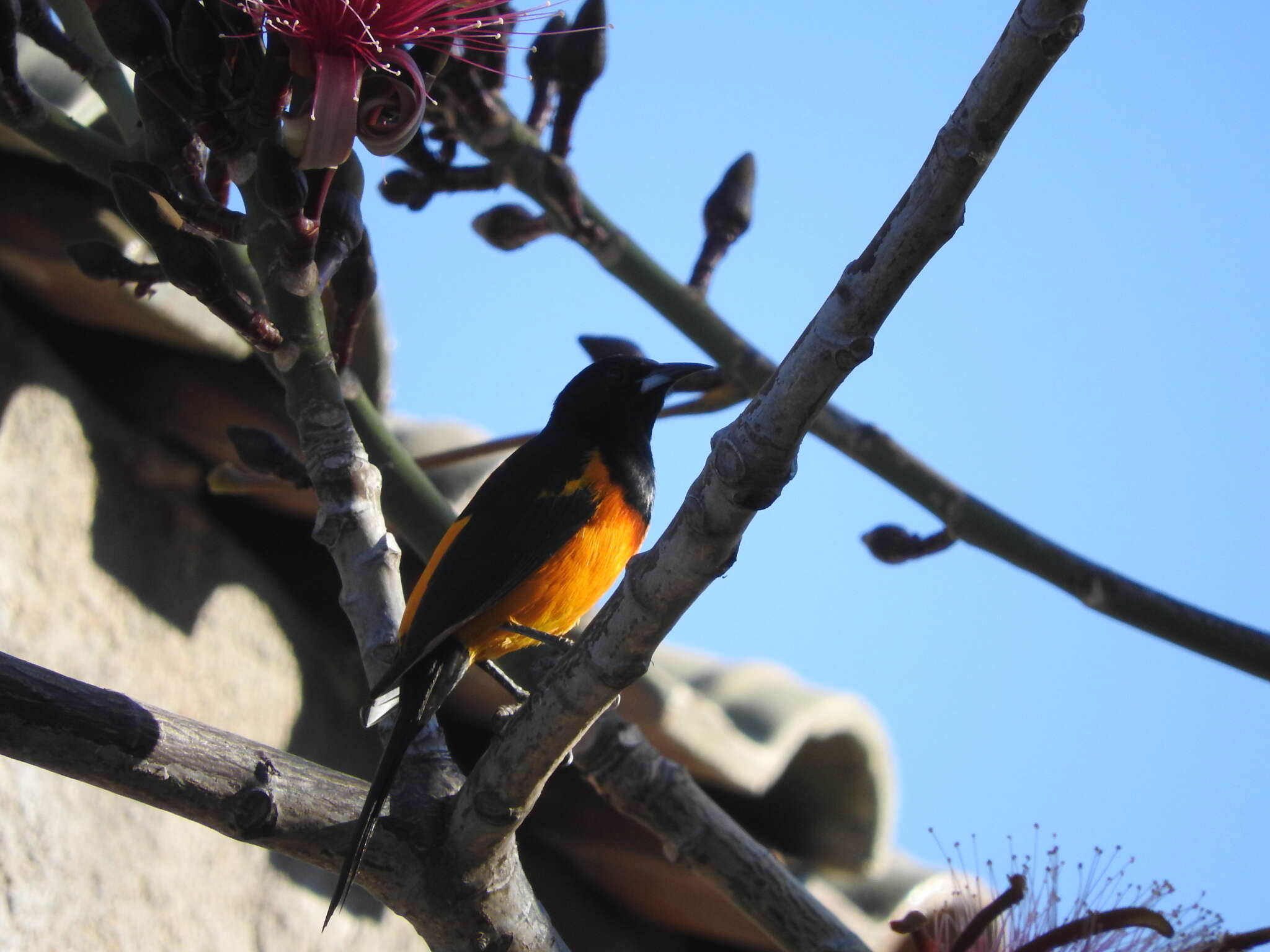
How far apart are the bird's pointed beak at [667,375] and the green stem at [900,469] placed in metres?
0.10

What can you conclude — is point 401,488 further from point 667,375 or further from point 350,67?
point 350,67

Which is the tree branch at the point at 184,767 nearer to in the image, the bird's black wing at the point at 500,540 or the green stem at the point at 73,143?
the bird's black wing at the point at 500,540

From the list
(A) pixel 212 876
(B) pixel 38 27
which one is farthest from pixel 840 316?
(A) pixel 212 876

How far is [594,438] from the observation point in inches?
115

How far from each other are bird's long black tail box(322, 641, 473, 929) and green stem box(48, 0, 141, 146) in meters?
1.21

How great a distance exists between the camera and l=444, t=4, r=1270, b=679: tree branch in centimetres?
241

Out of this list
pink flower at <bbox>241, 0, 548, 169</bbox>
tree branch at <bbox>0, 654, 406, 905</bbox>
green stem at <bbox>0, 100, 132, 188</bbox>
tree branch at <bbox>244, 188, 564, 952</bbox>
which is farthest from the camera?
green stem at <bbox>0, 100, 132, 188</bbox>

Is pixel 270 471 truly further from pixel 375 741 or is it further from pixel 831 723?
pixel 831 723

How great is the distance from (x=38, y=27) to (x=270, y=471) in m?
0.96

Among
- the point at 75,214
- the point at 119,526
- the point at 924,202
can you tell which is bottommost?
the point at 119,526

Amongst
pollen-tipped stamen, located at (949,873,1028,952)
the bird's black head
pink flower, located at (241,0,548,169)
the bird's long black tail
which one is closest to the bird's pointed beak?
the bird's black head

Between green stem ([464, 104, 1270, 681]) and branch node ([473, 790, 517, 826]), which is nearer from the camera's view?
branch node ([473, 790, 517, 826])

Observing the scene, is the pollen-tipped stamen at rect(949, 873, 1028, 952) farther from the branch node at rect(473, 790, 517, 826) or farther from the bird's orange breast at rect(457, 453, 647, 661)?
the bird's orange breast at rect(457, 453, 647, 661)

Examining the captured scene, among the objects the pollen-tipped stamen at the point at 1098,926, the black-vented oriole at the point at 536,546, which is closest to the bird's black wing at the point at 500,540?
the black-vented oriole at the point at 536,546
